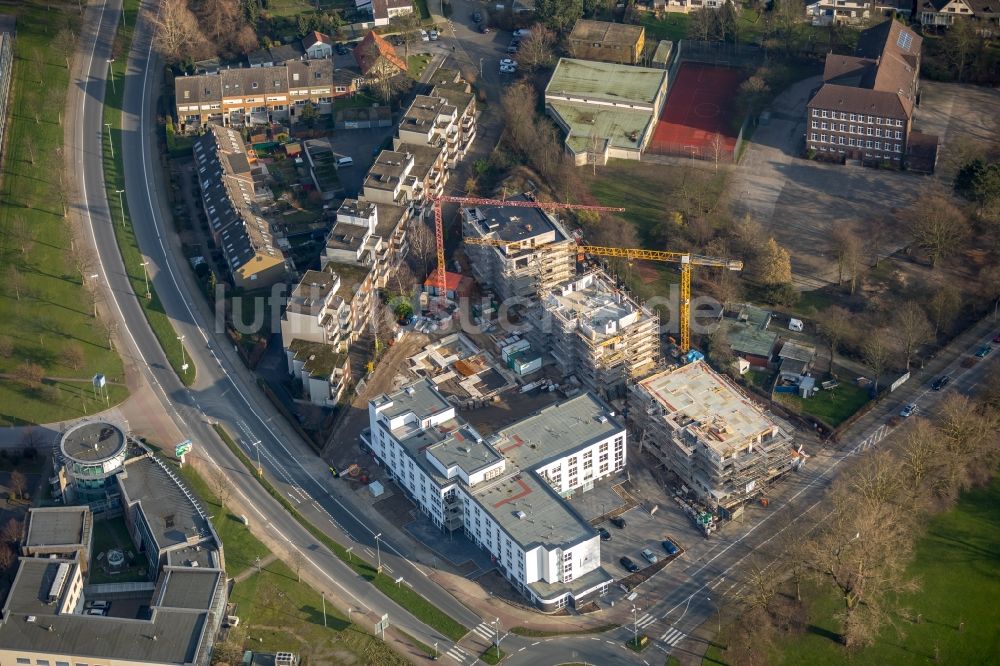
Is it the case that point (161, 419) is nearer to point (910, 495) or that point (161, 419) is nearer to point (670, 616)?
point (670, 616)

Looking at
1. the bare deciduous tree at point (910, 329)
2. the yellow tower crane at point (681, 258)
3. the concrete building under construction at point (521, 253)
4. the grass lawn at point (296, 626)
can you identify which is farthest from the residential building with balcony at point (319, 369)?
the bare deciduous tree at point (910, 329)

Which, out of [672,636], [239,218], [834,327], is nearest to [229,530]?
[672,636]

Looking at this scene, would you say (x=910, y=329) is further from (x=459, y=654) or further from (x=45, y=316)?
(x=45, y=316)

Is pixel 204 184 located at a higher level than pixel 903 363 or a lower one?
higher

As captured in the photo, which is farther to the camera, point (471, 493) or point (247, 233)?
point (247, 233)

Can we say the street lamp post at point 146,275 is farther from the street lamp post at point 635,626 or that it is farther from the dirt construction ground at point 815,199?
the street lamp post at point 635,626

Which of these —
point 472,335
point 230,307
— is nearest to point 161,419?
point 230,307
